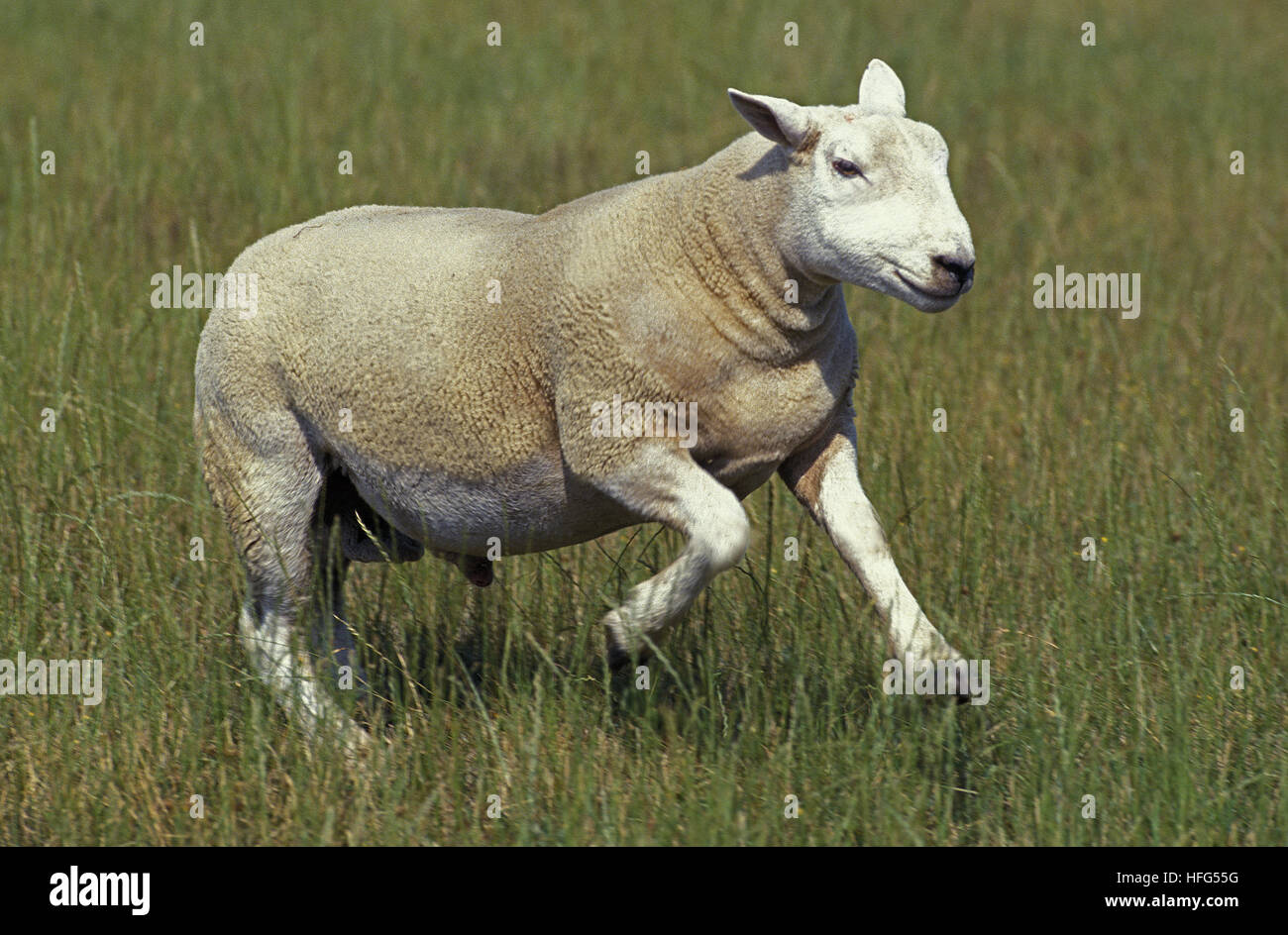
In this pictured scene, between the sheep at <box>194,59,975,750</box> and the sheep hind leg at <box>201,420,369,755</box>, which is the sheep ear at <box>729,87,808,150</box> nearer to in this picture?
the sheep at <box>194,59,975,750</box>

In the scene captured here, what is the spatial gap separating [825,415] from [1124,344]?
135 inches

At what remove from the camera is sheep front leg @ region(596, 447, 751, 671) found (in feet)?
11.5

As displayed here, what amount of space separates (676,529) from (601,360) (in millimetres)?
410

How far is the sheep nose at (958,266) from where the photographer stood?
330 centimetres

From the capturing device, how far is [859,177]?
3.44 meters

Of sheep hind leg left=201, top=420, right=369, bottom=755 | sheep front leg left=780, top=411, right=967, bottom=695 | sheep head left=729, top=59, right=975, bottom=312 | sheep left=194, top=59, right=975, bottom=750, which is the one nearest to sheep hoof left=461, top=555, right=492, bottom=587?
sheep left=194, top=59, right=975, bottom=750

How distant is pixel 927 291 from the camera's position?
3.33 m

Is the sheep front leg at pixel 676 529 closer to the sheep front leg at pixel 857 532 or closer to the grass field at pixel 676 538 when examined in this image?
the grass field at pixel 676 538

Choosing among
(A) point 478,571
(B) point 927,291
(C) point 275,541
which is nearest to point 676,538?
(A) point 478,571

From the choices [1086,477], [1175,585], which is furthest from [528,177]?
[1175,585]

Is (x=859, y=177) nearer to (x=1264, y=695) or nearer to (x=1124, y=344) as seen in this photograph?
(x=1264, y=695)

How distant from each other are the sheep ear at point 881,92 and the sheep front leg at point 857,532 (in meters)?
0.70

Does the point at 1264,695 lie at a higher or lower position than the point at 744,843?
higher

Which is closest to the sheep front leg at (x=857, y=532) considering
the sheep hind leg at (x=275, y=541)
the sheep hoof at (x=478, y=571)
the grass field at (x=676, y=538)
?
the grass field at (x=676, y=538)
